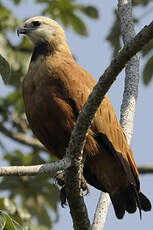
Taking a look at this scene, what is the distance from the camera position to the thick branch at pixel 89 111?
3207 millimetres

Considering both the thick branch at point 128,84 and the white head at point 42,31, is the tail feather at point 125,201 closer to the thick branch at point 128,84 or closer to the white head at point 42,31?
the thick branch at point 128,84

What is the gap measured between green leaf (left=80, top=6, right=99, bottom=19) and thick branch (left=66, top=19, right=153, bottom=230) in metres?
4.30

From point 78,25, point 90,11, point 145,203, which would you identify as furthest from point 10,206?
point 90,11

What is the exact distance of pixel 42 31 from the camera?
233 inches

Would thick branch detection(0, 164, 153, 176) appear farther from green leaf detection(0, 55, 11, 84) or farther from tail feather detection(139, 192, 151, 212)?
tail feather detection(139, 192, 151, 212)

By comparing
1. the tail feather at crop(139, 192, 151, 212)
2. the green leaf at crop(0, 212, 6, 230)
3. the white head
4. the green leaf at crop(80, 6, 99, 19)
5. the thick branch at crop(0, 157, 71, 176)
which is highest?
the green leaf at crop(80, 6, 99, 19)

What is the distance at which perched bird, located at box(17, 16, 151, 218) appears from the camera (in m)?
4.76

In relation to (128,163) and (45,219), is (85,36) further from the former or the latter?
(128,163)

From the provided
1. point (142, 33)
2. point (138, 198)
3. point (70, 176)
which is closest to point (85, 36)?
point (138, 198)

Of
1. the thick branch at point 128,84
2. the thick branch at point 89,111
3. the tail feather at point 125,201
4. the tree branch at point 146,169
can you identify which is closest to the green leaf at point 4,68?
the thick branch at point 89,111

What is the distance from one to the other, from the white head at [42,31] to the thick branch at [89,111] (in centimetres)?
222

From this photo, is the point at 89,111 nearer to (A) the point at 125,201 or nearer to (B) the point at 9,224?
A: (B) the point at 9,224

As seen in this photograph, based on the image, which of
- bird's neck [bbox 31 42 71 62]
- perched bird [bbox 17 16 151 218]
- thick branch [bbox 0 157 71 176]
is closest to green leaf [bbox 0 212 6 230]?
thick branch [bbox 0 157 71 176]

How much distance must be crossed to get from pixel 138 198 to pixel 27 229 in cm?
106
